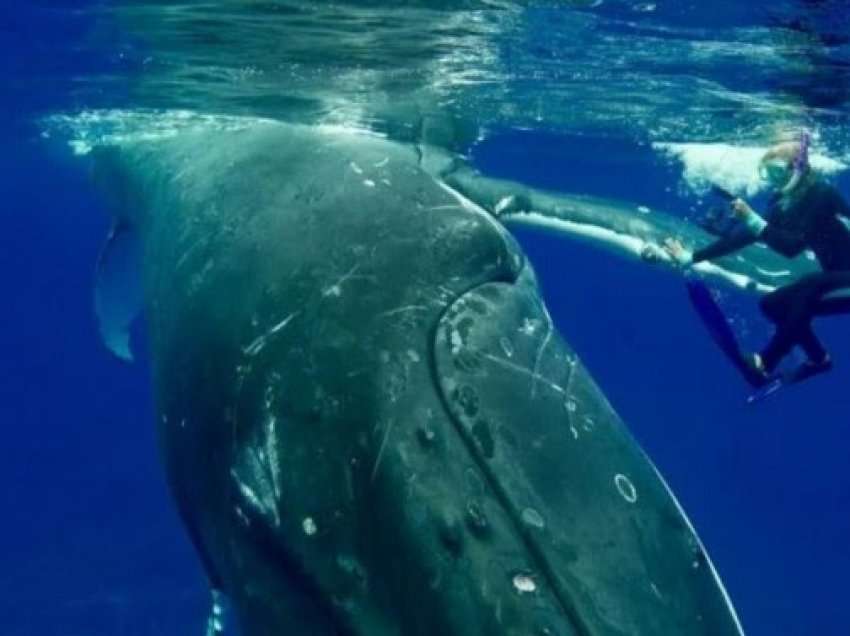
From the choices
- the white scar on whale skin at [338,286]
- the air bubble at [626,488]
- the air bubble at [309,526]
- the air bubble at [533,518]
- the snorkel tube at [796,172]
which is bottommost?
the snorkel tube at [796,172]

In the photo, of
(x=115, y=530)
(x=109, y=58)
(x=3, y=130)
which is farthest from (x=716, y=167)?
(x=115, y=530)

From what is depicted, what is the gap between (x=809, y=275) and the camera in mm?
12562

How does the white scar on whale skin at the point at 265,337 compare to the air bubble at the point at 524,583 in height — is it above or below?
above

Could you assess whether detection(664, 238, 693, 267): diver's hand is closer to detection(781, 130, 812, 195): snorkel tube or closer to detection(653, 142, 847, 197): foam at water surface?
detection(781, 130, 812, 195): snorkel tube

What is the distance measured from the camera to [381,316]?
3811 mm

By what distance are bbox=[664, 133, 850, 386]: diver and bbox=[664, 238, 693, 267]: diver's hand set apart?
5.09ft

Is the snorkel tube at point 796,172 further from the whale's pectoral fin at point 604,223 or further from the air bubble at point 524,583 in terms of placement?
the air bubble at point 524,583

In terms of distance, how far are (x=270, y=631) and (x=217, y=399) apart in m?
1.07

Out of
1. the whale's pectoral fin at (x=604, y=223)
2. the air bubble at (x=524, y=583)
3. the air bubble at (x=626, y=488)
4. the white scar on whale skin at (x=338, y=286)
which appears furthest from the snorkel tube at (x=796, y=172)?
the air bubble at (x=524, y=583)

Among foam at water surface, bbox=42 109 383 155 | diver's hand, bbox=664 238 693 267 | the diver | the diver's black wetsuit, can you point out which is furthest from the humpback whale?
foam at water surface, bbox=42 109 383 155

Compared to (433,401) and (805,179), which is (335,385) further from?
(805,179)

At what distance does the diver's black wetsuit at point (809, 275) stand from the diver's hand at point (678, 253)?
1772 millimetres

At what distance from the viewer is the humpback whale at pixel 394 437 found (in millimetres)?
2979

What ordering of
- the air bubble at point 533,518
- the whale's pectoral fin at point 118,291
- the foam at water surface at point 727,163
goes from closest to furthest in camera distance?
the air bubble at point 533,518
the whale's pectoral fin at point 118,291
the foam at water surface at point 727,163
